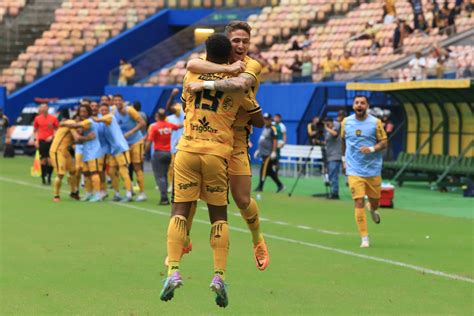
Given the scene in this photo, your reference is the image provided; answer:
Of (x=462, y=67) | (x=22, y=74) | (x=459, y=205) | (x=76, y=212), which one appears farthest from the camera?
(x=22, y=74)

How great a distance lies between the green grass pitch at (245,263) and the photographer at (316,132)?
8158mm

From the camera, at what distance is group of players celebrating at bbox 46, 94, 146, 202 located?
80.7ft

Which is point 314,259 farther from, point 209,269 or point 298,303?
point 298,303

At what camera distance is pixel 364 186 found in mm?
16984

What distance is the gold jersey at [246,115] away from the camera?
10.0 metres

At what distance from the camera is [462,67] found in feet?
98.7

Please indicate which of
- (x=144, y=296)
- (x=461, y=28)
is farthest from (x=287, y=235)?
(x=461, y=28)

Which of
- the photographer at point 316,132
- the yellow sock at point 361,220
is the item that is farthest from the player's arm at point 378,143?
the photographer at point 316,132

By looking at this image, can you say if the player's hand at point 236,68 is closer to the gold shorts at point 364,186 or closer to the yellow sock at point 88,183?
the gold shorts at point 364,186

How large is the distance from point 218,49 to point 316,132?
23241 millimetres

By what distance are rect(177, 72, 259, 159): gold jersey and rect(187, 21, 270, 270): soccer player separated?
3.4 inches

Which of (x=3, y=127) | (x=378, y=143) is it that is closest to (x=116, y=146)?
(x=378, y=143)

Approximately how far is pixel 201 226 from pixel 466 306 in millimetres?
8752

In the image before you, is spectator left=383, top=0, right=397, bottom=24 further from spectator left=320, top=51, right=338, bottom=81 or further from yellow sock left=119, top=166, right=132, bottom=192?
yellow sock left=119, top=166, right=132, bottom=192
